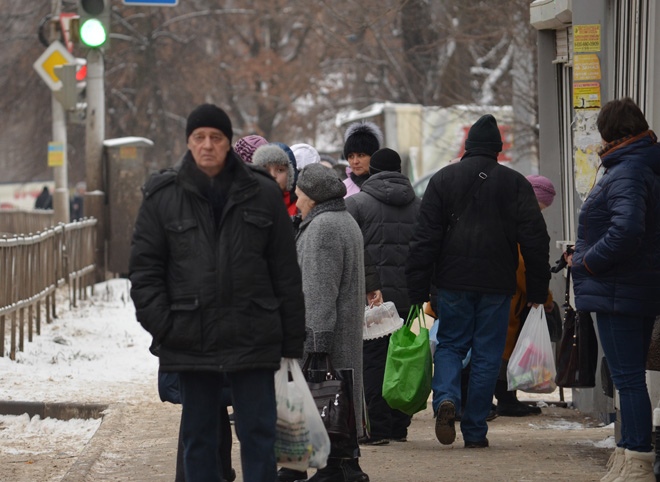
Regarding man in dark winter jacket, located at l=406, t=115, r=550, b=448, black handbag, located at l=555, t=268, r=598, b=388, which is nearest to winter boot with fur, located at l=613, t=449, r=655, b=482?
black handbag, located at l=555, t=268, r=598, b=388

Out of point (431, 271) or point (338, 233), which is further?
point (431, 271)

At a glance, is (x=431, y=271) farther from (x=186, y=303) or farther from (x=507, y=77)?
(x=507, y=77)

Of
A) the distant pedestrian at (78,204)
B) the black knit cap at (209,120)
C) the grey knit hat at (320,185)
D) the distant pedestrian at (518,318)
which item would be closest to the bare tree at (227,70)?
the distant pedestrian at (78,204)

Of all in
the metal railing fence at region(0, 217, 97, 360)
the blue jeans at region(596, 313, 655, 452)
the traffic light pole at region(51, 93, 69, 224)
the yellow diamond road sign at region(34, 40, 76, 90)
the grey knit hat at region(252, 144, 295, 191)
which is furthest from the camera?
the traffic light pole at region(51, 93, 69, 224)

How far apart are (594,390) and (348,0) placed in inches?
688

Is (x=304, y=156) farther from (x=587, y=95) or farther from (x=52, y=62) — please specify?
(x=52, y=62)

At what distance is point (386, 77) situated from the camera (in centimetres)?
3600

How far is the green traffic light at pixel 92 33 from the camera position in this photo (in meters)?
17.9

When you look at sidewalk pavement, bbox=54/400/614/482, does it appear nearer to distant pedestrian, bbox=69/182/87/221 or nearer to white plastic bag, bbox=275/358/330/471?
white plastic bag, bbox=275/358/330/471

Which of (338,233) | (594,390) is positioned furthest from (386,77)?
(338,233)

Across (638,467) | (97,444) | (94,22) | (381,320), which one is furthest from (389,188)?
(94,22)

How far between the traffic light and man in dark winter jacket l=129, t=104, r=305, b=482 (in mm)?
12596

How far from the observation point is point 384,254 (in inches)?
344

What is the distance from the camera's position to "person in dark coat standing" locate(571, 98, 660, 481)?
6.65 m
